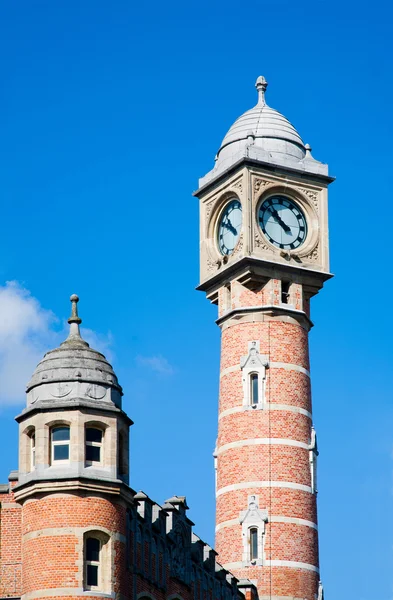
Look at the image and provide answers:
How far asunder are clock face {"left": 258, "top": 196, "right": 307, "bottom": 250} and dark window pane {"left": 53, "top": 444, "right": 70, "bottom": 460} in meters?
25.9

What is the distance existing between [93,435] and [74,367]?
71.1 inches

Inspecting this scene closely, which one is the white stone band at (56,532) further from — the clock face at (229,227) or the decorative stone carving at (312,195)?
the decorative stone carving at (312,195)

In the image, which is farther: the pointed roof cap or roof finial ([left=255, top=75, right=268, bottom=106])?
roof finial ([left=255, top=75, right=268, bottom=106])

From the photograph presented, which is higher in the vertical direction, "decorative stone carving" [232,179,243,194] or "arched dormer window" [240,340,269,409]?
"decorative stone carving" [232,179,243,194]

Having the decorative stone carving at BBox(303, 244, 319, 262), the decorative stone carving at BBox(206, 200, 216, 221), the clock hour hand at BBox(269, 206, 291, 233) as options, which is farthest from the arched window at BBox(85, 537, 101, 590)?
the decorative stone carving at BBox(206, 200, 216, 221)

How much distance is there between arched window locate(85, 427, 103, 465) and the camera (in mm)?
46250

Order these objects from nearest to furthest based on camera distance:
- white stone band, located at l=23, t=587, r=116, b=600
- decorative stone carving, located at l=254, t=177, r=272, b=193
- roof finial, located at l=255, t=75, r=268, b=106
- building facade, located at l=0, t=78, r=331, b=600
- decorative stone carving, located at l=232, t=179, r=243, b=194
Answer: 1. white stone band, located at l=23, t=587, r=116, b=600
2. building facade, located at l=0, t=78, r=331, b=600
3. decorative stone carving, located at l=254, t=177, r=272, b=193
4. decorative stone carving, located at l=232, t=179, r=243, b=194
5. roof finial, located at l=255, t=75, r=268, b=106

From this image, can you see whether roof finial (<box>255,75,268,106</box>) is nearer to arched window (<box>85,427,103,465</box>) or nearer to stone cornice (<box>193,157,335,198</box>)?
stone cornice (<box>193,157,335,198</box>)

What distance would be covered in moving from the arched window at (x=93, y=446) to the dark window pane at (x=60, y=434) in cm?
51

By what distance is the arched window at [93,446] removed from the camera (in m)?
46.2

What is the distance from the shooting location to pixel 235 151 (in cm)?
7281

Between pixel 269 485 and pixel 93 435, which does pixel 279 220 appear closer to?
pixel 269 485

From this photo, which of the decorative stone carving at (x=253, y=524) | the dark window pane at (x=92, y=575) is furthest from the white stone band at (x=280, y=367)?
the dark window pane at (x=92, y=575)

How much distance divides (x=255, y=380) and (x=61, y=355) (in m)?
23.1
